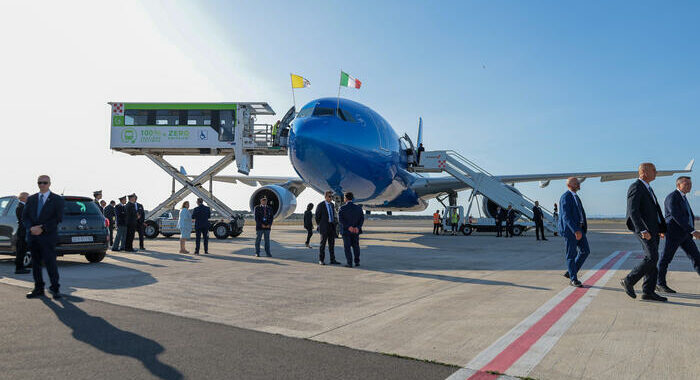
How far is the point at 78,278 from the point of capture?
7.35 metres

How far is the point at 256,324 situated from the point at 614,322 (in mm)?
3248

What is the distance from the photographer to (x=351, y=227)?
9266mm

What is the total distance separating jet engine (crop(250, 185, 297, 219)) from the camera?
17.3 meters

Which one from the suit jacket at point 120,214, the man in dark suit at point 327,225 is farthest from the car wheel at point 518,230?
the suit jacket at point 120,214

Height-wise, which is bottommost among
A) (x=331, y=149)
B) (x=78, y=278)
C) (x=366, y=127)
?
(x=78, y=278)

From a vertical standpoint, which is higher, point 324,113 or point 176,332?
point 324,113

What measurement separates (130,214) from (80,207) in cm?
320

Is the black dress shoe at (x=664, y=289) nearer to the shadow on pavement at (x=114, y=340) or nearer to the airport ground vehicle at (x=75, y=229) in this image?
the shadow on pavement at (x=114, y=340)

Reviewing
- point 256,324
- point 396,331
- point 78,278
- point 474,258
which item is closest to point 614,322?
point 396,331

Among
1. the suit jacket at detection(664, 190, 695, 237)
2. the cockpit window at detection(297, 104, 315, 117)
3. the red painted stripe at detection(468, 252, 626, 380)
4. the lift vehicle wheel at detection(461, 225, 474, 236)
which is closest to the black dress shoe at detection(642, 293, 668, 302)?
the red painted stripe at detection(468, 252, 626, 380)

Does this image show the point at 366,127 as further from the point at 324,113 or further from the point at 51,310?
the point at 51,310

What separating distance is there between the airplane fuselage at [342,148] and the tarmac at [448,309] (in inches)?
137

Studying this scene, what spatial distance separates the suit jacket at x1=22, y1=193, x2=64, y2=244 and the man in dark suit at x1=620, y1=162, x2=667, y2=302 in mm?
7076

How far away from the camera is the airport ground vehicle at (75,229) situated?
356 inches
